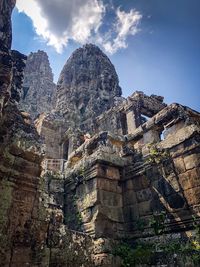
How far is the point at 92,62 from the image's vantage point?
46.6 m

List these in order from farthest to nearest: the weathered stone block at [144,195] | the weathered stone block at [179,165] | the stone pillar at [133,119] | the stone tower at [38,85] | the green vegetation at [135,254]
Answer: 1. the stone tower at [38,85]
2. the stone pillar at [133,119]
3. the weathered stone block at [144,195]
4. the weathered stone block at [179,165]
5. the green vegetation at [135,254]

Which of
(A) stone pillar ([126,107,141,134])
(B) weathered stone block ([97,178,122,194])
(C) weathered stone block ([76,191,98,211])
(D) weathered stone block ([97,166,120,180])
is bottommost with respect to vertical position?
(C) weathered stone block ([76,191,98,211])

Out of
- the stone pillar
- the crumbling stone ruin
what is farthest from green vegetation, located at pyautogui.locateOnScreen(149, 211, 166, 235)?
the stone pillar

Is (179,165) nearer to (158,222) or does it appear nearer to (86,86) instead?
(158,222)

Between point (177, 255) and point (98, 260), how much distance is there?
200 cm

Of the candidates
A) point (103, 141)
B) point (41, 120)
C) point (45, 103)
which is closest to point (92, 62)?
point (45, 103)

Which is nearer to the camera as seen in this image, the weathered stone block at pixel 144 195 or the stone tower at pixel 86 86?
the weathered stone block at pixel 144 195

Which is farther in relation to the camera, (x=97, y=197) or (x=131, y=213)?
(x=131, y=213)

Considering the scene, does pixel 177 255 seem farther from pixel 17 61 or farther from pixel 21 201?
pixel 17 61

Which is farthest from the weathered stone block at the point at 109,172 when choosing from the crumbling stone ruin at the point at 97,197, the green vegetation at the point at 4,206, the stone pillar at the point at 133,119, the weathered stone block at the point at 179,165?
the stone pillar at the point at 133,119

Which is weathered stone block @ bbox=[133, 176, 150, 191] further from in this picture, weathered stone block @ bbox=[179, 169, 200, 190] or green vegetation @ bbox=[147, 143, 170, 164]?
weathered stone block @ bbox=[179, 169, 200, 190]

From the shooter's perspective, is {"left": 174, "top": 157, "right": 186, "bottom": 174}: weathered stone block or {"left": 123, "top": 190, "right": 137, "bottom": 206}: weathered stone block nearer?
{"left": 174, "top": 157, "right": 186, "bottom": 174}: weathered stone block

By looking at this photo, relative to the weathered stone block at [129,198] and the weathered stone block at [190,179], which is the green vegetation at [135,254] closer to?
the weathered stone block at [129,198]

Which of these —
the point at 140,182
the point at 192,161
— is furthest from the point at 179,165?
the point at 140,182
